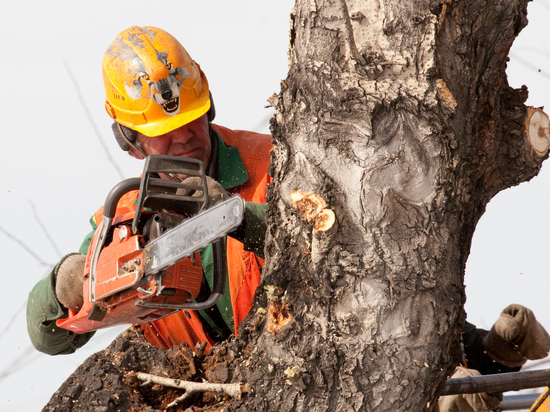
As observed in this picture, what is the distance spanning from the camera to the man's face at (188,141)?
292 cm

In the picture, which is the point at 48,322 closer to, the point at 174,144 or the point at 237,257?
the point at 237,257

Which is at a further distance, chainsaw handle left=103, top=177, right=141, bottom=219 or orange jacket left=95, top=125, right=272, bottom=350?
orange jacket left=95, top=125, right=272, bottom=350

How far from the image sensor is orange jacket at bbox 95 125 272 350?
2572mm

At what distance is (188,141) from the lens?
2.95 m

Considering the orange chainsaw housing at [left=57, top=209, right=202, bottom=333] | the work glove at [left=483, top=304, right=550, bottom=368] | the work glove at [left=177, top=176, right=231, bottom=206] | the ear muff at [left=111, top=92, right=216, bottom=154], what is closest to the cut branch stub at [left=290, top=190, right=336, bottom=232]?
the work glove at [left=177, top=176, right=231, bottom=206]

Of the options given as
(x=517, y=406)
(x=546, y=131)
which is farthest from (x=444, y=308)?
(x=517, y=406)

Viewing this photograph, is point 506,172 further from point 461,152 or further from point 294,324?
point 294,324

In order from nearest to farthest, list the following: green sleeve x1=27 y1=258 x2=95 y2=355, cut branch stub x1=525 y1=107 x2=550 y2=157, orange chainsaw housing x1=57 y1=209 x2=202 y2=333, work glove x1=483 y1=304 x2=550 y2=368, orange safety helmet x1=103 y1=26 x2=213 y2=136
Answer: orange chainsaw housing x1=57 y1=209 x2=202 y2=333, cut branch stub x1=525 y1=107 x2=550 y2=157, green sleeve x1=27 y1=258 x2=95 y2=355, orange safety helmet x1=103 y1=26 x2=213 y2=136, work glove x1=483 y1=304 x2=550 y2=368

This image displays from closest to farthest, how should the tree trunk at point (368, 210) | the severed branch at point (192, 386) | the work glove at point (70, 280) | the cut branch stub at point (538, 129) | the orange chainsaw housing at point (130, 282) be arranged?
1. the tree trunk at point (368, 210)
2. the severed branch at point (192, 386)
3. the orange chainsaw housing at point (130, 282)
4. the cut branch stub at point (538, 129)
5. the work glove at point (70, 280)

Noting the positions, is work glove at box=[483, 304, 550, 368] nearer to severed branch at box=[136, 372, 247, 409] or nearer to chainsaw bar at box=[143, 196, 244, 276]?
severed branch at box=[136, 372, 247, 409]

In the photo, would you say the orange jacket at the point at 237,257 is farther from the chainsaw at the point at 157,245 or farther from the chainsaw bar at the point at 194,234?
the chainsaw bar at the point at 194,234

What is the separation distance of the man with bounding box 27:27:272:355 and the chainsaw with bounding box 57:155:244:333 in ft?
1.65

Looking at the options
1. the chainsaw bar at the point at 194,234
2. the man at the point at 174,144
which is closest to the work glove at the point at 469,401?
the man at the point at 174,144

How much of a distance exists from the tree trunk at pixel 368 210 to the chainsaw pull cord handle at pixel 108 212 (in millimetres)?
441
